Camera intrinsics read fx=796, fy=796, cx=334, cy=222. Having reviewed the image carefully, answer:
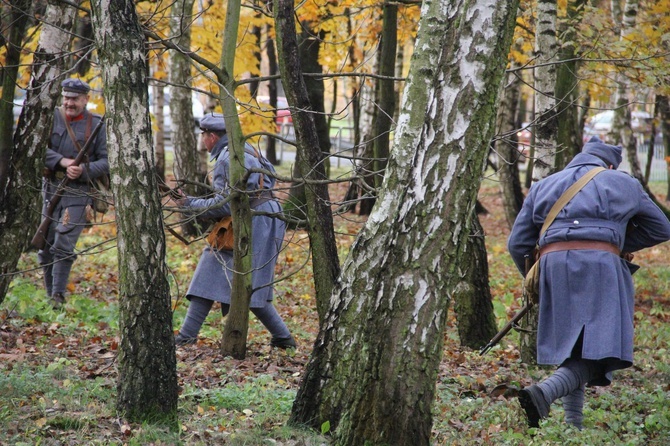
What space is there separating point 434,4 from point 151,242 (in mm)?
2181

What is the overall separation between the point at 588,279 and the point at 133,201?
2855 millimetres

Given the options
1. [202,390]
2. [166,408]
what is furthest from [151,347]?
[202,390]

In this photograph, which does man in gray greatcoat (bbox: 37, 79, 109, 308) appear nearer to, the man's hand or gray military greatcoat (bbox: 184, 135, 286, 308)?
the man's hand

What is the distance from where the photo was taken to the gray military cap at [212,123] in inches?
259

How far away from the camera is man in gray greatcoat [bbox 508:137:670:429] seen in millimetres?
5020

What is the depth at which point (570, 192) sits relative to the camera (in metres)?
5.18

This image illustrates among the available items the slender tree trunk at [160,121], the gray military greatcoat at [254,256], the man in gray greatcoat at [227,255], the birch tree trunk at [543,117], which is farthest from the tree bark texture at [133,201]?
the slender tree trunk at [160,121]

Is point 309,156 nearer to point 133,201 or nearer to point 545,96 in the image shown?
point 133,201

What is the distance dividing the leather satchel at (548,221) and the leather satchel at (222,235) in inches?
98.3

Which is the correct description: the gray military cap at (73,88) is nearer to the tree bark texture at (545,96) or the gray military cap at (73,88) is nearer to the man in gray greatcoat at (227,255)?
the man in gray greatcoat at (227,255)

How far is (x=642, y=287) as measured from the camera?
12.5m

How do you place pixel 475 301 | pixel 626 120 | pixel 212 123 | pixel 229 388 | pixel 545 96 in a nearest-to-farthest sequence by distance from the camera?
pixel 229 388 → pixel 212 123 → pixel 545 96 → pixel 475 301 → pixel 626 120

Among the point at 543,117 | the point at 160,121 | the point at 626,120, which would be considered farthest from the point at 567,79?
the point at 160,121

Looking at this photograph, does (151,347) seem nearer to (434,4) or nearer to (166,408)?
(166,408)
